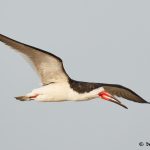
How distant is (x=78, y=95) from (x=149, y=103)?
125 inches

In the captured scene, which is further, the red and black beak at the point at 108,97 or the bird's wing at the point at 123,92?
the bird's wing at the point at 123,92

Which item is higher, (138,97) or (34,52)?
(34,52)

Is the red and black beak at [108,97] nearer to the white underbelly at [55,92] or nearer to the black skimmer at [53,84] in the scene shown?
the black skimmer at [53,84]

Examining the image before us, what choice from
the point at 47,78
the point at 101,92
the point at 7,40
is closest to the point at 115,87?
the point at 101,92

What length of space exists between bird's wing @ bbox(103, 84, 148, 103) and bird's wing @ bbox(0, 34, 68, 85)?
7.75 ft

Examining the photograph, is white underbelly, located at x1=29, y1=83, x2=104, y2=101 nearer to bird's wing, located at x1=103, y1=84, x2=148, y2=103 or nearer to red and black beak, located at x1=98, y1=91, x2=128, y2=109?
red and black beak, located at x1=98, y1=91, x2=128, y2=109

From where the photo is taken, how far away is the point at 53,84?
86.8ft

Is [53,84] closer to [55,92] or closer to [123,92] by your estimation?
[55,92]

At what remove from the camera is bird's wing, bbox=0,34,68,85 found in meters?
24.9

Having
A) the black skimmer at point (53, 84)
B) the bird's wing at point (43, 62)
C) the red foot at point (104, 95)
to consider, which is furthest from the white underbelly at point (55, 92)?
the red foot at point (104, 95)

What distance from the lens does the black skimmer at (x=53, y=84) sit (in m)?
25.3

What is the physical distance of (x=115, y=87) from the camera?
2816 centimetres

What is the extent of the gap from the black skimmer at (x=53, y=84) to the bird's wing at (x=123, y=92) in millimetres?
502

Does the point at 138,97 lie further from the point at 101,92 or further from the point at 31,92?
the point at 31,92
